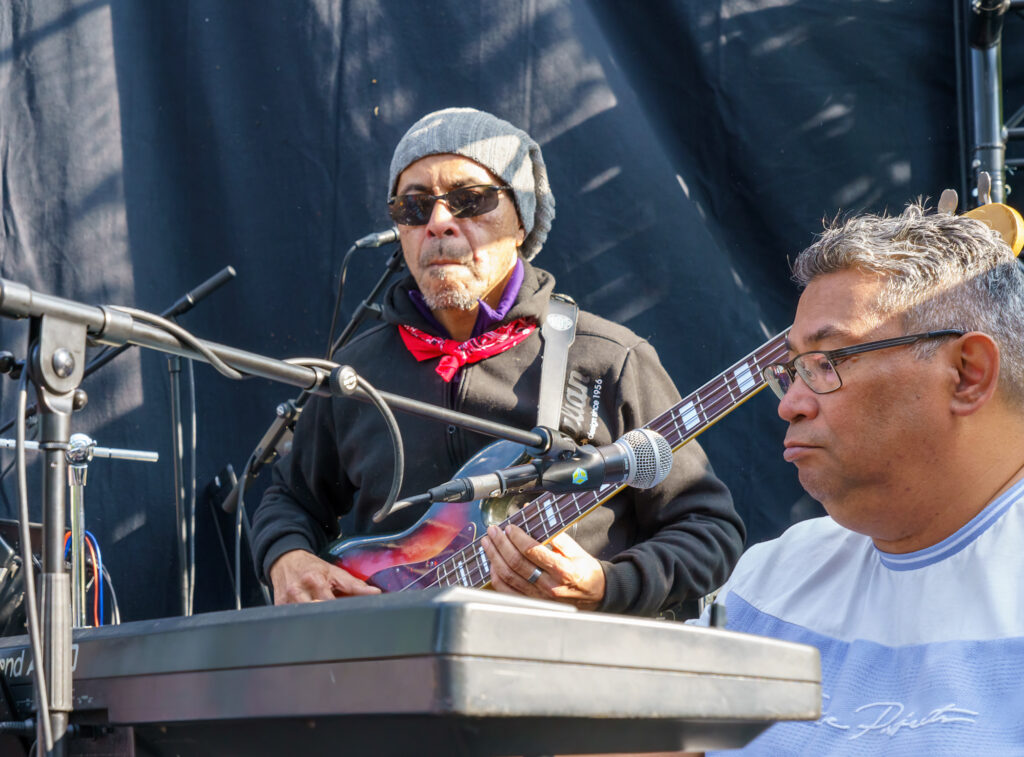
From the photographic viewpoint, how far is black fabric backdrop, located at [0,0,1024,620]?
3273 mm

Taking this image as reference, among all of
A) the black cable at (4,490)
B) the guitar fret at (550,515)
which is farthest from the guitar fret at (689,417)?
the black cable at (4,490)

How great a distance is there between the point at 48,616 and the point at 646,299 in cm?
254

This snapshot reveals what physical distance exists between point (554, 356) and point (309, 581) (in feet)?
2.62

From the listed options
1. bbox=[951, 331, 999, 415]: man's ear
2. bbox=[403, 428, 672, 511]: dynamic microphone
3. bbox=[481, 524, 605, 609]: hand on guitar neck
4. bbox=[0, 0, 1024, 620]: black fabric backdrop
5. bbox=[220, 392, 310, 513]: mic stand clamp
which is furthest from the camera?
bbox=[0, 0, 1024, 620]: black fabric backdrop

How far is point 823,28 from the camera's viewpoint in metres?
3.28

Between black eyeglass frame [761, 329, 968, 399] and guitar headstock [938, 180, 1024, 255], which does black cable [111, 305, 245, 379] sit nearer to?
black eyeglass frame [761, 329, 968, 399]

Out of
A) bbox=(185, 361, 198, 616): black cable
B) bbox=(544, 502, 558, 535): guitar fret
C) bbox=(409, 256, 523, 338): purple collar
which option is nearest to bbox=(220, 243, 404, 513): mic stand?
bbox=(409, 256, 523, 338): purple collar

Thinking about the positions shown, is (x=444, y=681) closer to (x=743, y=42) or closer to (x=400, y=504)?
(x=400, y=504)

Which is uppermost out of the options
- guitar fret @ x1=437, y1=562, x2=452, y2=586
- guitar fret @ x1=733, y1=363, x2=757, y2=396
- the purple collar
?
the purple collar

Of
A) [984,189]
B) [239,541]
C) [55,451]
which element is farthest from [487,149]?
A: [55,451]

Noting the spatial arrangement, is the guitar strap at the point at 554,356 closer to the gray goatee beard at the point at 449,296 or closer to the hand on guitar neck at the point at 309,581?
the gray goatee beard at the point at 449,296

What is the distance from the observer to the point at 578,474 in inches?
56.0

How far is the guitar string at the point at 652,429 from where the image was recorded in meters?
2.37

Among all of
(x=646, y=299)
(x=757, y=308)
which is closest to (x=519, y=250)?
(x=646, y=299)
